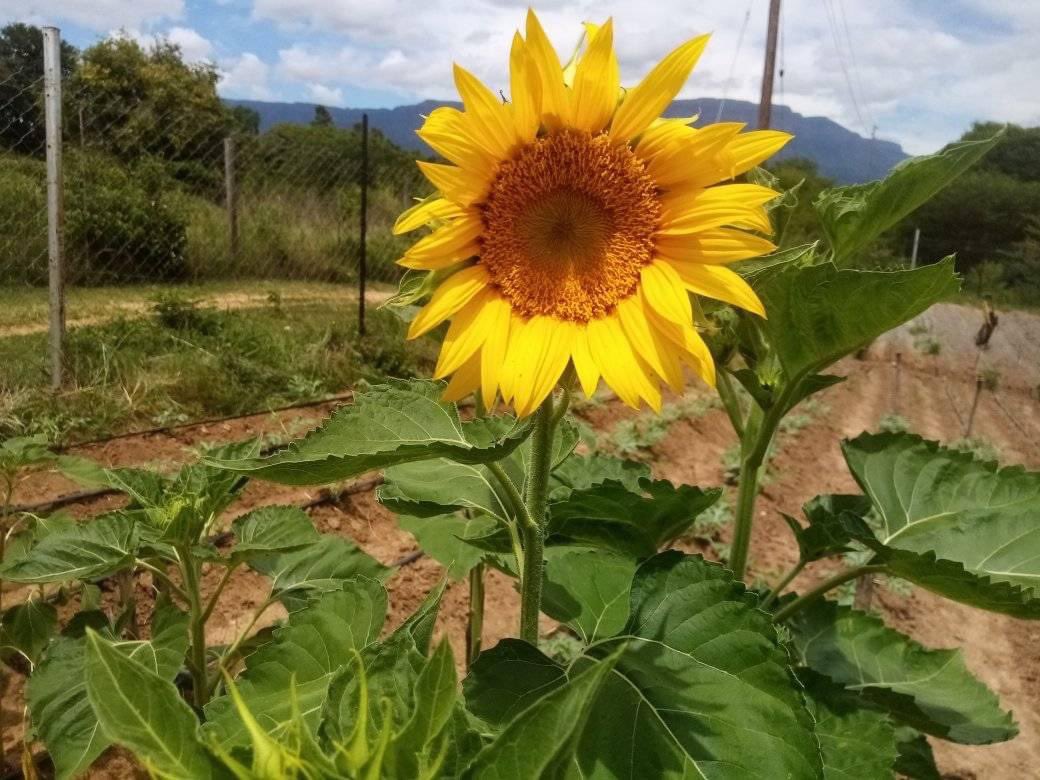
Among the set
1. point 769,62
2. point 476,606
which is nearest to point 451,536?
point 476,606

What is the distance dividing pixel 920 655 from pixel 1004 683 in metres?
1.81

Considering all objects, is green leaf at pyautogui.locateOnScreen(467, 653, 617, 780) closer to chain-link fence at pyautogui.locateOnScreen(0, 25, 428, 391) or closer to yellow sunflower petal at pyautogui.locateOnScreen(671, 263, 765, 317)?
yellow sunflower petal at pyautogui.locateOnScreen(671, 263, 765, 317)

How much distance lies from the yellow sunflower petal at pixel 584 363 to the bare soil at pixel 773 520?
143 centimetres

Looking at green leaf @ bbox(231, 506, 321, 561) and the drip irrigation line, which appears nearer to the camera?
green leaf @ bbox(231, 506, 321, 561)

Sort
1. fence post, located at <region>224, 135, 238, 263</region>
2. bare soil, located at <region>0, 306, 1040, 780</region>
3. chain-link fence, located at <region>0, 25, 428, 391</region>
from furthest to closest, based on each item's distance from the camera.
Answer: fence post, located at <region>224, 135, 238, 263</region> → chain-link fence, located at <region>0, 25, 428, 391</region> → bare soil, located at <region>0, 306, 1040, 780</region>

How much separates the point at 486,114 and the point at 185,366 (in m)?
4.30

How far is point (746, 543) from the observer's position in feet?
4.19

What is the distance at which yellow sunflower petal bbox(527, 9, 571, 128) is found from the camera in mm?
873

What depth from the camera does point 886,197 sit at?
1.01 metres

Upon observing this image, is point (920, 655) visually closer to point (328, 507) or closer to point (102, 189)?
point (328, 507)

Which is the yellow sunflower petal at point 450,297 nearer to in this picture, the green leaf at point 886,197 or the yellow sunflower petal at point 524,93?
the yellow sunflower petal at point 524,93

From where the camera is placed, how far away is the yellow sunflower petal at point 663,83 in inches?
35.2

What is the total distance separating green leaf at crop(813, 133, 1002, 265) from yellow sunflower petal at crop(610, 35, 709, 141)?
0.28m

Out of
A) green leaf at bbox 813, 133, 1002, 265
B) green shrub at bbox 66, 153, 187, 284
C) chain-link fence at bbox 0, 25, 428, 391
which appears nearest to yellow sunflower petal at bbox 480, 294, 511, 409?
green leaf at bbox 813, 133, 1002, 265
